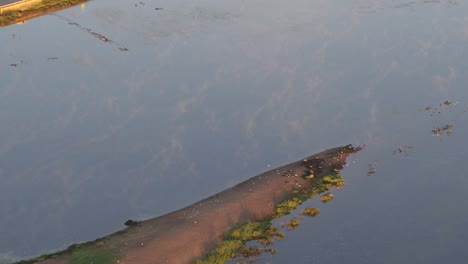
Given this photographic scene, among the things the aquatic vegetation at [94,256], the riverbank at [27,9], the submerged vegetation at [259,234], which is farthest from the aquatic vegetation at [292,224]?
the riverbank at [27,9]

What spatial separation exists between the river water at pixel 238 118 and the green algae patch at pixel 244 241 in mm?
768

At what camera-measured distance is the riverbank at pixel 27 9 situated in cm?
6328

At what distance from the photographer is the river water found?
105ft

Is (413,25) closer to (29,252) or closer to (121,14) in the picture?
(121,14)

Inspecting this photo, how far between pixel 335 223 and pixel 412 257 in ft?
15.5

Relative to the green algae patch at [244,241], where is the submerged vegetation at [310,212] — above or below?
above

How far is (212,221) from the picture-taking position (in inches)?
1228

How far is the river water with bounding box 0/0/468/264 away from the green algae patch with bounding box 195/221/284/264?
768mm

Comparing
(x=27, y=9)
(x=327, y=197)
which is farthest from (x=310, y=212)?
(x=27, y=9)

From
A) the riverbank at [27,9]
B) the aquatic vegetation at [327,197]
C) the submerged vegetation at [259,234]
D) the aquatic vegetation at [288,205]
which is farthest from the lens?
the riverbank at [27,9]

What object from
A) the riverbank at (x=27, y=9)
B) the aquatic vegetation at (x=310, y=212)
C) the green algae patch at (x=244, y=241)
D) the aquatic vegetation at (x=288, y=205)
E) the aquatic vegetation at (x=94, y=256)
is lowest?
the aquatic vegetation at (x=94, y=256)

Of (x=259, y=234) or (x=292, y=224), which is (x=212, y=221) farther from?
(x=292, y=224)

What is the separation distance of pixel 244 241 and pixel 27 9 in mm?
49784

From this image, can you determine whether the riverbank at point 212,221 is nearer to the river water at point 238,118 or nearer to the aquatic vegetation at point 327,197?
the aquatic vegetation at point 327,197
